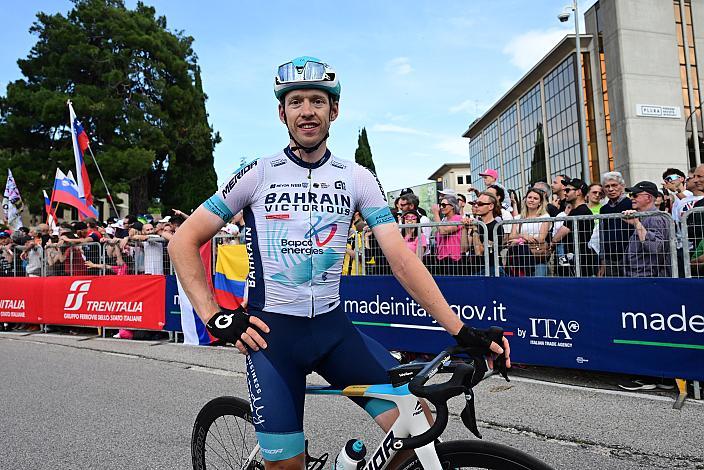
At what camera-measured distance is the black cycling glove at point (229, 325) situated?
204 cm

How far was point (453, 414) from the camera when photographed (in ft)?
17.0

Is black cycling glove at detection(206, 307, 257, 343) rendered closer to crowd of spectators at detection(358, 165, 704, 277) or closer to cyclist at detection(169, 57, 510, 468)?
cyclist at detection(169, 57, 510, 468)

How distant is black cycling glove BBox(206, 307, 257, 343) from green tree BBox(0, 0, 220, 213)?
29595mm

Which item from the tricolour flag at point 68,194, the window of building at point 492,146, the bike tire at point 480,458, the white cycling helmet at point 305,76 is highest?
the window of building at point 492,146

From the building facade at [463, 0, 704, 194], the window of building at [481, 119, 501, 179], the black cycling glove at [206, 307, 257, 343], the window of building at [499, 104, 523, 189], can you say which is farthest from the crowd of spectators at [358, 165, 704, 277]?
the window of building at [481, 119, 501, 179]

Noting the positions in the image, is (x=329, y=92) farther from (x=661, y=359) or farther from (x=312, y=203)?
(x=661, y=359)

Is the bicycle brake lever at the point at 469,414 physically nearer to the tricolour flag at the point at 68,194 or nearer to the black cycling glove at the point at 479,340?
the black cycling glove at the point at 479,340

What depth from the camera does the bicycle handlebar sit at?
1827 mm

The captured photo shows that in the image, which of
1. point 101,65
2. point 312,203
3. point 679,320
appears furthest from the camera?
point 101,65

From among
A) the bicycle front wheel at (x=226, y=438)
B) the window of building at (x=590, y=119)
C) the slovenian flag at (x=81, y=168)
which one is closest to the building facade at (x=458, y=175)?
the window of building at (x=590, y=119)

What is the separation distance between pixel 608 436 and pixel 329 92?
144 inches

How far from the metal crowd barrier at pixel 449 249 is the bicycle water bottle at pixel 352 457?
4866mm

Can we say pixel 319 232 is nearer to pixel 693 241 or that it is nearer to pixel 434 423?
pixel 434 423

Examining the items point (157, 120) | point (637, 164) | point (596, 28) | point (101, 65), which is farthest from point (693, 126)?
point (101, 65)
